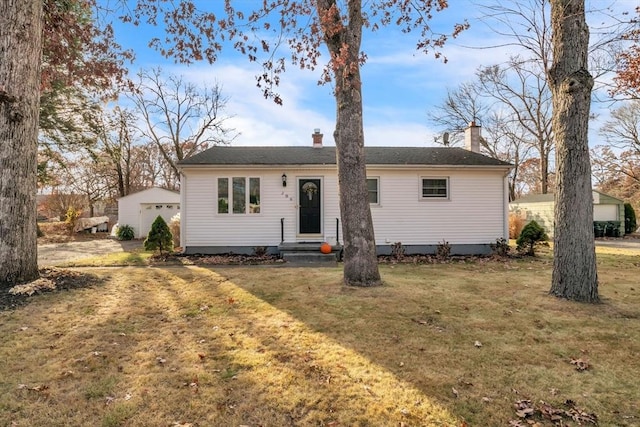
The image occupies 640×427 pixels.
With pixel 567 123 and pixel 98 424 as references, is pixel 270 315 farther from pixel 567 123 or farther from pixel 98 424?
pixel 567 123

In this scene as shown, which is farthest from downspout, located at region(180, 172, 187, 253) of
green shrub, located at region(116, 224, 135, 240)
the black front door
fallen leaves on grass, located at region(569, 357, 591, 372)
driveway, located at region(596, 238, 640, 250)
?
driveway, located at region(596, 238, 640, 250)

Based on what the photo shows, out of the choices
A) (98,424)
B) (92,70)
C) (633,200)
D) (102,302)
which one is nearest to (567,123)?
(98,424)

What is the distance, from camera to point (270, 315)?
209 inches

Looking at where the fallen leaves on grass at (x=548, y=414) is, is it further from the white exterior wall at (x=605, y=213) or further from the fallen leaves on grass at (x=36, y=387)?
the white exterior wall at (x=605, y=213)

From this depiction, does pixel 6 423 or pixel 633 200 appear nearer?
pixel 6 423

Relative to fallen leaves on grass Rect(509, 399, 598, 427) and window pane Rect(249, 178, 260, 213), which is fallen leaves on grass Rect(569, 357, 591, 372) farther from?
window pane Rect(249, 178, 260, 213)

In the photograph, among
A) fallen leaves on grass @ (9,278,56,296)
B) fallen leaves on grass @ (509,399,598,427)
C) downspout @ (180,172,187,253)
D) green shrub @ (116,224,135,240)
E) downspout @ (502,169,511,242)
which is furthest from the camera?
green shrub @ (116,224,135,240)

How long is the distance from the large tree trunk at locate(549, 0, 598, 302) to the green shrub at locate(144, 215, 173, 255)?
1051 cm

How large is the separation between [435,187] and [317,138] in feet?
16.5

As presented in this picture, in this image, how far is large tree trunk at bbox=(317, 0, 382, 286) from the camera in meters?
6.72

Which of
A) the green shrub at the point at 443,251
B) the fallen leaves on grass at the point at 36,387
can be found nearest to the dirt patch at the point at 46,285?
the fallen leaves on grass at the point at 36,387

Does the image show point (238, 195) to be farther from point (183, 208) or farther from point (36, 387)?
point (36, 387)

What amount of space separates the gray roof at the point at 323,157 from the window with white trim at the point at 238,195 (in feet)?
2.08

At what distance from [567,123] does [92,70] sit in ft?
35.8
